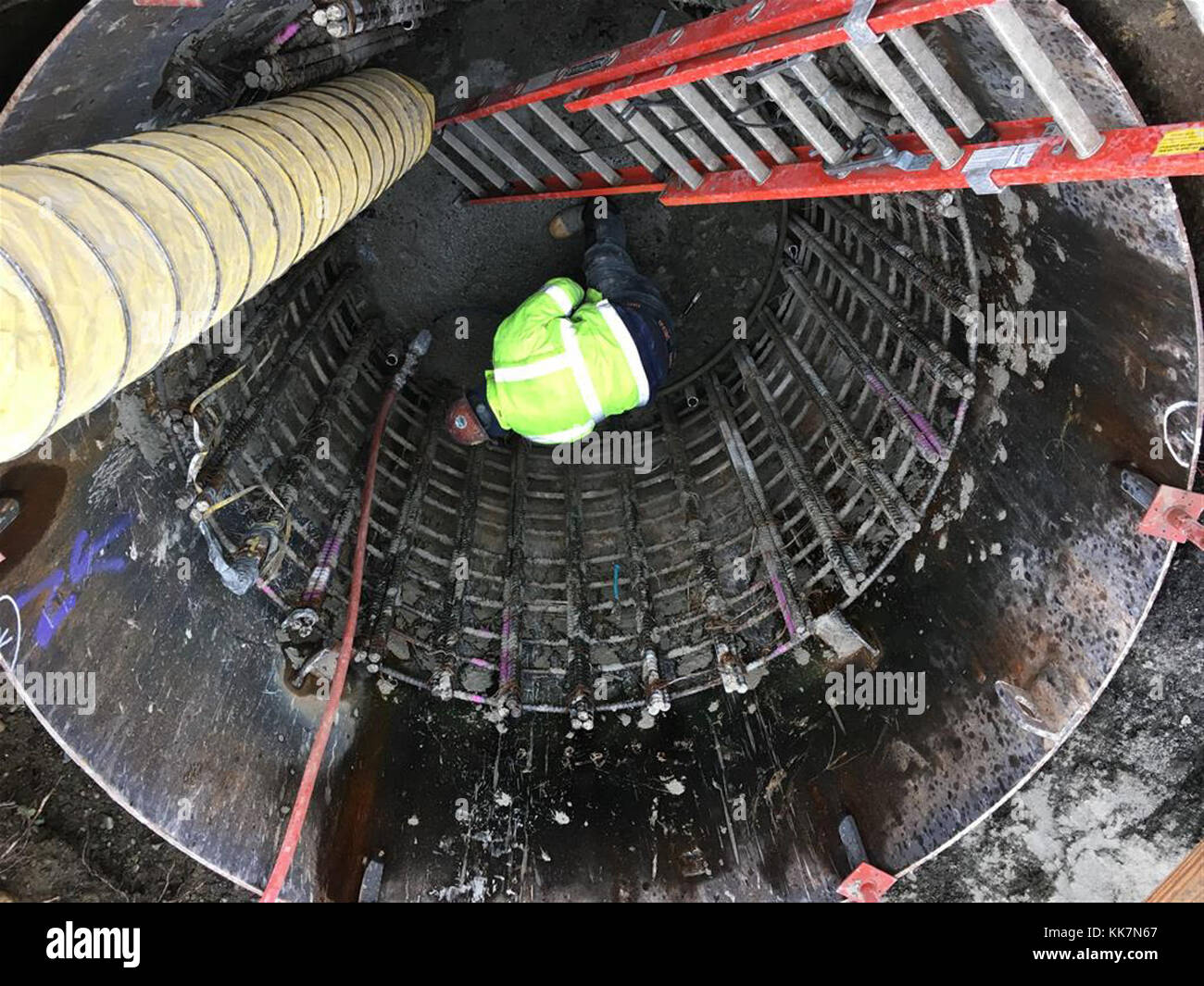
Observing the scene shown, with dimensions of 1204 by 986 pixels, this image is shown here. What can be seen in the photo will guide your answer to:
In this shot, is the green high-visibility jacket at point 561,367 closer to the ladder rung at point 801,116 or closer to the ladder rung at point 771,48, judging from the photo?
the ladder rung at point 771,48

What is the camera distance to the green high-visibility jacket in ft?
13.5

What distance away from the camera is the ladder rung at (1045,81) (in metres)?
2.28

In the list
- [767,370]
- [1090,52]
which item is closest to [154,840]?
[767,370]

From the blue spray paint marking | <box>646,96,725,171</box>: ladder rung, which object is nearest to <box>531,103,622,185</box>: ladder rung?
<box>646,96,725,171</box>: ladder rung

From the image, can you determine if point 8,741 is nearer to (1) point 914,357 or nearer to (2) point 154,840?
(2) point 154,840

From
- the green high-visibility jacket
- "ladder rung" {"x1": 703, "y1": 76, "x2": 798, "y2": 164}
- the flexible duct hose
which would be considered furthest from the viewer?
the green high-visibility jacket

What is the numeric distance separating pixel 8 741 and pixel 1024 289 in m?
5.55

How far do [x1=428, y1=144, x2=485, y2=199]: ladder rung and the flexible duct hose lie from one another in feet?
7.44

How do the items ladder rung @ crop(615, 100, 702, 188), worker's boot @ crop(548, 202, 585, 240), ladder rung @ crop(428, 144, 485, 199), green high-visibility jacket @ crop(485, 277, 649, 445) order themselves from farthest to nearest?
worker's boot @ crop(548, 202, 585, 240) → ladder rung @ crop(428, 144, 485, 199) → green high-visibility jacket @ crop(485, 277, 649, 445) → ladder rung @ crop(615, 100, 702, 188)

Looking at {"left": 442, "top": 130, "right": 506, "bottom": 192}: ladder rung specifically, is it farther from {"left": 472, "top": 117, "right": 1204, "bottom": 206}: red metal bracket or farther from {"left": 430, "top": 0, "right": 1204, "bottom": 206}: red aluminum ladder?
{"left": 472, "top": 117, "right": 1204, "bottom": 206}: red metal bracket

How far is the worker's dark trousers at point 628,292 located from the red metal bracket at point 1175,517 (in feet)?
7.42

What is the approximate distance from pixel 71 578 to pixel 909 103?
3.15 m

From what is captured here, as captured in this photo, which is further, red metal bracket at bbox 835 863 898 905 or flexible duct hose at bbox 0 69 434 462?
red metal bracket at bbox 835 863 898 905

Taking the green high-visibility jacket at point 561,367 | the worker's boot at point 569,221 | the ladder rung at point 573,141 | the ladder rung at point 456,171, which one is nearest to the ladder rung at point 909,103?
the green high-visibility jacket at point 561,367
